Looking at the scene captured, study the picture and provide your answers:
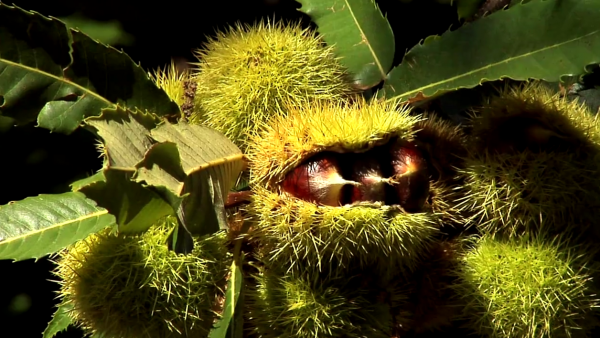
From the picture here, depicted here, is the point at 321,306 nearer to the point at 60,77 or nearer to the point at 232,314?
the point at 232,314

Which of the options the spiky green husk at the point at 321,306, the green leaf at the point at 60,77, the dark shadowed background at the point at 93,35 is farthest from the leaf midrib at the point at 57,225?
the dark shadowed background at the point at 93,35

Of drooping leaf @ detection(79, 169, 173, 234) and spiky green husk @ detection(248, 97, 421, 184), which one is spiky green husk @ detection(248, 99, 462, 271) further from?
drooping leaf @ detection(79, 169, 173, 234)

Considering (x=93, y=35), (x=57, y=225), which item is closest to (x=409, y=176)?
(x=57, y=225)

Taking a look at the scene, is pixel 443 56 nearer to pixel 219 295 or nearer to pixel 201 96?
pixel 201 96

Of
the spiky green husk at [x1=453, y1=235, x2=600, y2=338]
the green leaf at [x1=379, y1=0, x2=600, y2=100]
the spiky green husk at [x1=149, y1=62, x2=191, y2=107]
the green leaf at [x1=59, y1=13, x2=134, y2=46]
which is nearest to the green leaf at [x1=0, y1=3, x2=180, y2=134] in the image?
the spiky green husk at [x1=149, y1=62, x2=191, y2=107]

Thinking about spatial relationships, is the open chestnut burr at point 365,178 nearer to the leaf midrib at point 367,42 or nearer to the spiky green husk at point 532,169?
the spiky green husk at point 532,169

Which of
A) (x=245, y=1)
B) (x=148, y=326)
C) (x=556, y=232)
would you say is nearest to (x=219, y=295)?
(x=148, y=326)
